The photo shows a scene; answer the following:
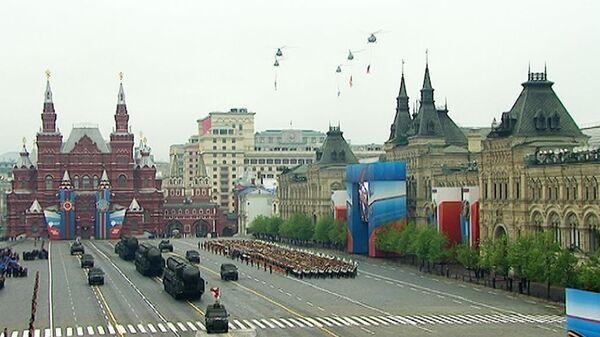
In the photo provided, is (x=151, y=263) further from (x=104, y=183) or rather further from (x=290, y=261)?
(x=104, y=183)

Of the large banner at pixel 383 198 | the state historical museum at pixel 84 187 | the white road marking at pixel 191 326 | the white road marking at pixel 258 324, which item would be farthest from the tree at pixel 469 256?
the state historical museum at pixel 84 187

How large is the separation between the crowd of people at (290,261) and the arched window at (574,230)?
2336 centimetres

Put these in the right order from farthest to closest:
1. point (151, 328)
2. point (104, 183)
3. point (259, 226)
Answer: point (104, 183) → point (259, 226) → point (151, 328)

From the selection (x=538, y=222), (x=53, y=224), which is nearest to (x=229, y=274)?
(x=538, y=222)

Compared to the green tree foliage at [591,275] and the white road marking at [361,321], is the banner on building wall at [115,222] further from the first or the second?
the green tree foliage at [591,275]

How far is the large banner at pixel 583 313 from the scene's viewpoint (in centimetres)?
4031

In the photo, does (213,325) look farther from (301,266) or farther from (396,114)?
(396,114)

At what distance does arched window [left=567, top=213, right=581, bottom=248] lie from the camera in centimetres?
8112

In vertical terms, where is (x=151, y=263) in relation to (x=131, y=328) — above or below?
above

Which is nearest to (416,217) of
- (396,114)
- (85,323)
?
(396,114)

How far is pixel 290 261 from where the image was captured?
10812 centimetres

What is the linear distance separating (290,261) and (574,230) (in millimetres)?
35451

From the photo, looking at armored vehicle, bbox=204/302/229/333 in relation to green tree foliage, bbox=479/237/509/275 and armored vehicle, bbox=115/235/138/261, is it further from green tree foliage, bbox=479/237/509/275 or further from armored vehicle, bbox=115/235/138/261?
armored vehicle, bbox=115/235/138/261

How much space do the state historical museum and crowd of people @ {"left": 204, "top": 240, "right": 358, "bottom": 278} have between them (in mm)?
46935
